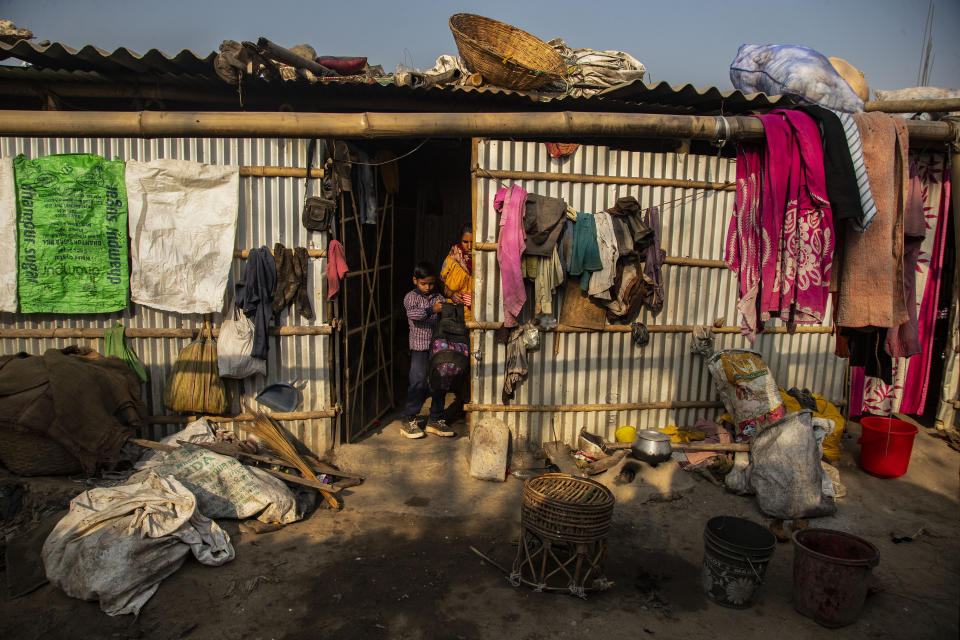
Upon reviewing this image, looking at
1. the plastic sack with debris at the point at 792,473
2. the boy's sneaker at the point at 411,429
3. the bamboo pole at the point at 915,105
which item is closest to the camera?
the plastic sack with debris at the point at 792,473

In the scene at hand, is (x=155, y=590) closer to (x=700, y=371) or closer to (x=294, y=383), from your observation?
(x=294, y=383)

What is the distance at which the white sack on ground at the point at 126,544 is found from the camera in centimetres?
390

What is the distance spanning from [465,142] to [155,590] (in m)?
6.04

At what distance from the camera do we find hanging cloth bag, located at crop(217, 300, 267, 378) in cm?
576

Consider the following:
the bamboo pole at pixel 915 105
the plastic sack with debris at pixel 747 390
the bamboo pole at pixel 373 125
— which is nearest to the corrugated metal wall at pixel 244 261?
the bamboo pole at pixel 373 125

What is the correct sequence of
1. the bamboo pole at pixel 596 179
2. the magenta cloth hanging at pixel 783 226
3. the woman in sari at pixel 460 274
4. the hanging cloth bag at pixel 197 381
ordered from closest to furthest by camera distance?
A: the magenta cloth hanging at pixel 783 226 < the hanging cloth bag at pixel 197 381 < the bamboo pole at pixel 596 179 < the woman in sari at pixel 460 274

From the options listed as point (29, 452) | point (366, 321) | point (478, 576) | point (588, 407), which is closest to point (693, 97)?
point (588, 407)

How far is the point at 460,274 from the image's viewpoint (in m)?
6.93

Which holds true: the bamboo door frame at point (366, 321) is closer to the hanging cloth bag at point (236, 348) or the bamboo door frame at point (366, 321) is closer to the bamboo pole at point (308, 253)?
the bamboo pole at point (308, 253)

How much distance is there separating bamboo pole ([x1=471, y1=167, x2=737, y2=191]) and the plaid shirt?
174 centimetres

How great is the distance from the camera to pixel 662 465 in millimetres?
5922

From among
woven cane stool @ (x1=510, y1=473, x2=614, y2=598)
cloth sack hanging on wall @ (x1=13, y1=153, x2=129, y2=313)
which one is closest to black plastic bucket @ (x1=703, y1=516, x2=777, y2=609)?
woven cane stool @ (x1=510, y1=473, x2=614, y2=598)

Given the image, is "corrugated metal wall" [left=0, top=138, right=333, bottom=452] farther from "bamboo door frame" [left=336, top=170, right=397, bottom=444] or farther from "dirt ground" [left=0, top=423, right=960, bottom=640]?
"dirt ground" [left=0, top=423, right=960, bottom=640]

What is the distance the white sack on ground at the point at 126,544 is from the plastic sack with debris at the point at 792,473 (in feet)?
15.2
